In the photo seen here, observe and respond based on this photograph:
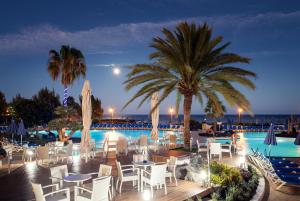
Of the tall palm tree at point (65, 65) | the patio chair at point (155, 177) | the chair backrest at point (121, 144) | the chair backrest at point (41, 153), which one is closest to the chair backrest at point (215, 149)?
the chair backrest at point (121, 144)

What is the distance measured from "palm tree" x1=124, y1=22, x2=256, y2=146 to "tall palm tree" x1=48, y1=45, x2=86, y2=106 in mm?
9564

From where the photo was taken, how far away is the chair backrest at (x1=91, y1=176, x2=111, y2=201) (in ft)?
16.7

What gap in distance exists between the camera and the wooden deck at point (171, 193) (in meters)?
6.26

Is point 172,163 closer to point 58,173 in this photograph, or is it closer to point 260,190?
point 260,190

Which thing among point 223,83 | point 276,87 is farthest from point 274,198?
point 276,87

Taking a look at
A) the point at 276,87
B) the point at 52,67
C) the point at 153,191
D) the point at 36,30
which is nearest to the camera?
the point at 153,191

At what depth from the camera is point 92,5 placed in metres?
17.2

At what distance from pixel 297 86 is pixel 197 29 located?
29598 millimetres

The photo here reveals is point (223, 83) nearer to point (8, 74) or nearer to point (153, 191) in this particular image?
point (153, 191)

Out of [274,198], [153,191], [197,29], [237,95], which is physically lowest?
[274,198]

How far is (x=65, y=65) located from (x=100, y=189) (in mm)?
16210

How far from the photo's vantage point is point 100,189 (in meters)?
5.18

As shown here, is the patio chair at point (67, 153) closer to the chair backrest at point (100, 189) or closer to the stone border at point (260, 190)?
the chair backrest at point (100, 189)

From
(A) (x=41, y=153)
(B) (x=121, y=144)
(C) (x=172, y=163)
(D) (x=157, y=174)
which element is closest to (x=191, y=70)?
(C) (x=172, y=163)
